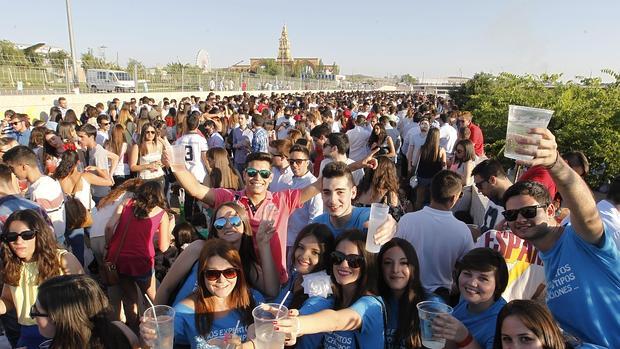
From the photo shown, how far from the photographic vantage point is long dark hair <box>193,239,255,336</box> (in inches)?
93.5

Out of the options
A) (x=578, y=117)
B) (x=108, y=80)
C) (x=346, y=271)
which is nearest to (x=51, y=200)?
(x=346, y=271)

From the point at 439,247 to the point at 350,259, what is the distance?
1.09m

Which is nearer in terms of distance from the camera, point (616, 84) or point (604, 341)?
point (604, 341)

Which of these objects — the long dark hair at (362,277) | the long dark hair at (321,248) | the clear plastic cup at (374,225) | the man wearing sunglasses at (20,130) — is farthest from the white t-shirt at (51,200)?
the man wearing sunglasses at (20,130)

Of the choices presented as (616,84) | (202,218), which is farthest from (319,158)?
(616,84)

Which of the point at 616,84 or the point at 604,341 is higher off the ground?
the point at 616,84

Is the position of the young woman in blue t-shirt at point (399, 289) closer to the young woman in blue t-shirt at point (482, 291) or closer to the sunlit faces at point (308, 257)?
the young woman in blue t-shirt at point (482, 291)

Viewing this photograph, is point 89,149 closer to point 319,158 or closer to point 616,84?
point 319,158

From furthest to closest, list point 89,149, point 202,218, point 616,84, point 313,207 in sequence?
point 616,84
point 89,149
point 202,218
point 313,207

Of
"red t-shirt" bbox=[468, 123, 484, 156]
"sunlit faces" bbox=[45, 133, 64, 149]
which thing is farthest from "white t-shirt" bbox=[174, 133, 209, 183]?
"red t-shirt" bbox=[468, 123, 484, 156]

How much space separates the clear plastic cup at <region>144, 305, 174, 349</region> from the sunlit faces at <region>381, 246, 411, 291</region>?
1.27m

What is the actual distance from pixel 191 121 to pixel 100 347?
16.2 feet

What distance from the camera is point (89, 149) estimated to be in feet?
20.8

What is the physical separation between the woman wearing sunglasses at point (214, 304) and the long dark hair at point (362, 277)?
53 centimetres
